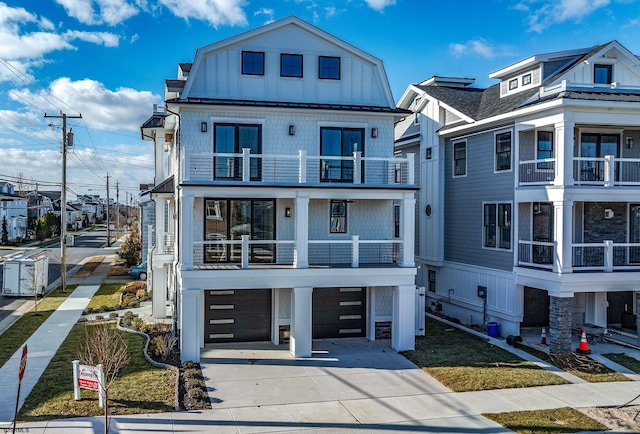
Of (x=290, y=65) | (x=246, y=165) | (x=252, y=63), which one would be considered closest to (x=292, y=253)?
(x=246, y=165)

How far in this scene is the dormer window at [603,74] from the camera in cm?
1870

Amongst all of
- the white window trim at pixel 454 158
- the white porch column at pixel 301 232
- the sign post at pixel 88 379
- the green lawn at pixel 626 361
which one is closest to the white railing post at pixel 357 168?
the white porch column at pixel 301 232

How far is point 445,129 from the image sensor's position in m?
21.8

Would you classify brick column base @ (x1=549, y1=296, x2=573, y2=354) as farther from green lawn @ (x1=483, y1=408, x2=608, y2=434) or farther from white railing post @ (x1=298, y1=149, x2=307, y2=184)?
white railing post @ (x1=298, y1=149, x2=307, y2=184)

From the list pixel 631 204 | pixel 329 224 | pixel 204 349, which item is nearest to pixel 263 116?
pixel 329 224

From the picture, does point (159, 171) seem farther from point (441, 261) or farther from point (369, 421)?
point (369, 421)

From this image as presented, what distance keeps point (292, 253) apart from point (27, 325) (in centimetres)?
1008

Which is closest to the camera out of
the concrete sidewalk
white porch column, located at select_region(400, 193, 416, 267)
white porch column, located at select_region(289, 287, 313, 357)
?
the concrete sidewalk

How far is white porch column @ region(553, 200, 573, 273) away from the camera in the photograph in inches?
631

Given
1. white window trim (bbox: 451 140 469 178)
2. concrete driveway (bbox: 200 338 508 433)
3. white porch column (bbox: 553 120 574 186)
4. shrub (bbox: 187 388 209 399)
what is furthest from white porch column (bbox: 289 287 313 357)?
white window trim (bbox: 451 140 469 178)

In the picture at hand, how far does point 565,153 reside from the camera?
16.2 metres

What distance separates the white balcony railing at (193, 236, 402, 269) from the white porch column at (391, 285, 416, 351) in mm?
886

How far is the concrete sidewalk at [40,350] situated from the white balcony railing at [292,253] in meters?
4.94

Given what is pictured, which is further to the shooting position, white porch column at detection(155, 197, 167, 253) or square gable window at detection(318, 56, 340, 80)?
white porch column at detection(155, 197, 167, 253)
